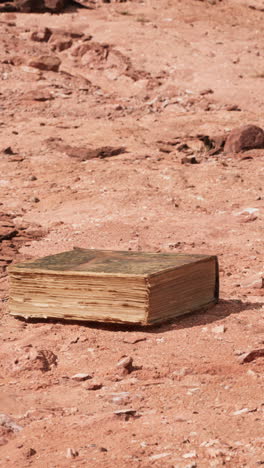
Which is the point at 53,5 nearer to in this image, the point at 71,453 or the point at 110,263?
the point at 110,263

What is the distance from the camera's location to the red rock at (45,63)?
449 inches

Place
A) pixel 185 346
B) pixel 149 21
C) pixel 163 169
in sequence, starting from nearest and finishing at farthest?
1. pixel 185 346
2. pixel 163 169
3. pixel 149 21

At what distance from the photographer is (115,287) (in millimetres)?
3861

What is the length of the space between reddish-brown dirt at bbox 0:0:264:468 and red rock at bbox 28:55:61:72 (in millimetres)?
41

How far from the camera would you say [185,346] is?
366 cm

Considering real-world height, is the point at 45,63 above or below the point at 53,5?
below

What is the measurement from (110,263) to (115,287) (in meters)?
0.27

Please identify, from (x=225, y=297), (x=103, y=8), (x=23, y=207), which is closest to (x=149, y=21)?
(x=103, y=8)

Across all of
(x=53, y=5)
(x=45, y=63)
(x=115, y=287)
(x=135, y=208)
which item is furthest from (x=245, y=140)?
(x=53, y=5)

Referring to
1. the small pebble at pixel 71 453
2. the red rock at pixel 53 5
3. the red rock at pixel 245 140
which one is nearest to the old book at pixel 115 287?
the small pebble at pixel 71 453

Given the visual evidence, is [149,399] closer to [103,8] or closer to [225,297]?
[225,297]

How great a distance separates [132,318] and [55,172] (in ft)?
14.2

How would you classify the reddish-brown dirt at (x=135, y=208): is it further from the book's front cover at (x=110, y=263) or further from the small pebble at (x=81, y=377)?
the book's front cover at (x=110, y=263)

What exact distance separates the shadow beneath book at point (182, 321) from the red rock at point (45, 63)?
7.66 metres
